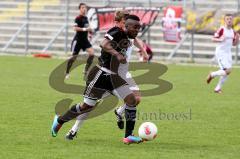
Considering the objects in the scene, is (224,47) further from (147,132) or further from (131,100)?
(147,132)

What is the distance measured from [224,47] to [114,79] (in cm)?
1051

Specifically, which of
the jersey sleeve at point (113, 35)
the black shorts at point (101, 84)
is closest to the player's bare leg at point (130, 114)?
the black shorts at point (101, 84)

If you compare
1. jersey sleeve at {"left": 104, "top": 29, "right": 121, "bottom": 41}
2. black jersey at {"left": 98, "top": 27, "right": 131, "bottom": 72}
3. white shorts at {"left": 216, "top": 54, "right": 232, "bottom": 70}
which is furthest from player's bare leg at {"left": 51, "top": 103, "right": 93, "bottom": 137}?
white shorts at {"left": 216, "top": 54, "right": 232, "bottom": 70}

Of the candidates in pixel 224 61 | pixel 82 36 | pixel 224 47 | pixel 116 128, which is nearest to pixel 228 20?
pixel 224 47

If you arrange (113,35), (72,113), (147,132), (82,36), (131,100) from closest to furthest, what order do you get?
1. (113,35)
2. (147,132)
3. (131,100)
4. (72,113)
5. (82,36)

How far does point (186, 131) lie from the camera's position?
1327cm

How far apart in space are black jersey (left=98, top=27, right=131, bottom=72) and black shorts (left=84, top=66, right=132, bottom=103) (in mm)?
137

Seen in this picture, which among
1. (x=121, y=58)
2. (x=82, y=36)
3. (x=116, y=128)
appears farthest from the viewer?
(x=82, y=36)

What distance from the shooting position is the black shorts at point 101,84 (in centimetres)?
1178

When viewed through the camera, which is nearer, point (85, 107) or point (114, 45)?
point (114, 45)

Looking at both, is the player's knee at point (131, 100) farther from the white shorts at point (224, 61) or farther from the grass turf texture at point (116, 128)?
the white shorts at point (224, 61)

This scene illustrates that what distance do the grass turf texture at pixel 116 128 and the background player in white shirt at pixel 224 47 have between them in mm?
511

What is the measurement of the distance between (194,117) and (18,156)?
5.83 meters

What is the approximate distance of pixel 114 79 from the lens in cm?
1186
